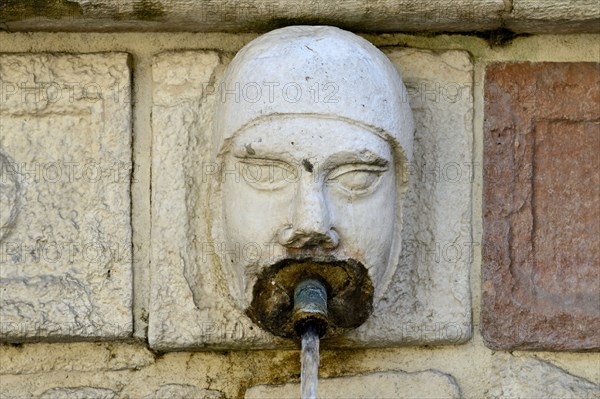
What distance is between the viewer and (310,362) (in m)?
1.92

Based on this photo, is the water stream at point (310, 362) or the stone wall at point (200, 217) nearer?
the water stream at point (310, 362)

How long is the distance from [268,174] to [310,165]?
8 cm

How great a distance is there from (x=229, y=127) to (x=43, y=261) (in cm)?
41

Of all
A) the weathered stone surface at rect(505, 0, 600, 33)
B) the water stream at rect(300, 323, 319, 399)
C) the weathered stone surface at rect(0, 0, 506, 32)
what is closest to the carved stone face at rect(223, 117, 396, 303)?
the water stream at rect(300, 323, 319, 399)

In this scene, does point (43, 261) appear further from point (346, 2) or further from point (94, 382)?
point (346, 2)

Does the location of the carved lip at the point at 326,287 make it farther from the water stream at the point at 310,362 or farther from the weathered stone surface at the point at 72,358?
the weathered stone surface at the point at 72,358

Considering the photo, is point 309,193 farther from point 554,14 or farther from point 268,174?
point 554,14

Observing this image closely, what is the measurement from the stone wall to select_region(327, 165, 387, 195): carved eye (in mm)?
204

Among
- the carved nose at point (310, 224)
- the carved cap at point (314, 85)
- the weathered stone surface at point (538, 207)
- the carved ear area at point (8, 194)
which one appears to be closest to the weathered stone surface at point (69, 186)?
the carved ear area at point (8, 194)

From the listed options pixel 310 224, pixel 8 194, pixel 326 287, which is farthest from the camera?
pixel 8 194

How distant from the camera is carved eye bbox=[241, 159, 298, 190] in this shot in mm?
1865

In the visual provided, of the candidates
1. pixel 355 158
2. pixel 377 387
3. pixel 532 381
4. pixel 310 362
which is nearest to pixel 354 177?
pixel 355 158

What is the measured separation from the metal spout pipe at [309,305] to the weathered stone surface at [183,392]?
23 cm

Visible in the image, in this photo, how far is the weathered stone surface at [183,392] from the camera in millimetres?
2072
